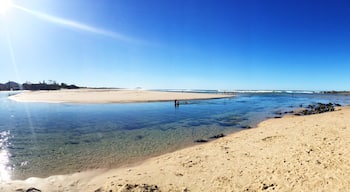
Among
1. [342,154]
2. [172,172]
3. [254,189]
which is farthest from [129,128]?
[342,154]

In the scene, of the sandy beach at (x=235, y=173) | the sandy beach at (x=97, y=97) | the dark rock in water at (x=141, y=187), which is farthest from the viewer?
the sandy beach at (x=97, y=97)

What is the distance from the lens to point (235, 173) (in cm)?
712

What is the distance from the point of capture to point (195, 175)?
722cm

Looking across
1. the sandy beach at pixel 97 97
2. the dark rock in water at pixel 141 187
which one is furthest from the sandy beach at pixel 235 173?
the sandy beach at pixel 97 97

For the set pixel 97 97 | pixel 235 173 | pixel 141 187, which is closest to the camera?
pixel 141 187

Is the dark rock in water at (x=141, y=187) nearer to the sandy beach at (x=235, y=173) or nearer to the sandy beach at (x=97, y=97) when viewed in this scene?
the sandy beach at (x=235, y=173)

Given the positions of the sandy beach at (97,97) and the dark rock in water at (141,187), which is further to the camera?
the sandy beach at (97,97)

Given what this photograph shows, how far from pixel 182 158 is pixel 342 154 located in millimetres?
6428

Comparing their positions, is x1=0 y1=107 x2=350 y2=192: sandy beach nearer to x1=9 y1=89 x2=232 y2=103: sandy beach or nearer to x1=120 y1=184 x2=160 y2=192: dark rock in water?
x1=120 y1=184 x2=160 y2=192: dark rock in water

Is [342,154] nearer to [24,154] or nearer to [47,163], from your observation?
[47,163]

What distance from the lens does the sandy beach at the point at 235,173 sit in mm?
6121

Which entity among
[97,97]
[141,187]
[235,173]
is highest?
[97,97]

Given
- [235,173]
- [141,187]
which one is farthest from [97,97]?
[235,173]

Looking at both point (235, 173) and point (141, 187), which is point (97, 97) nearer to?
point (141, 187)
